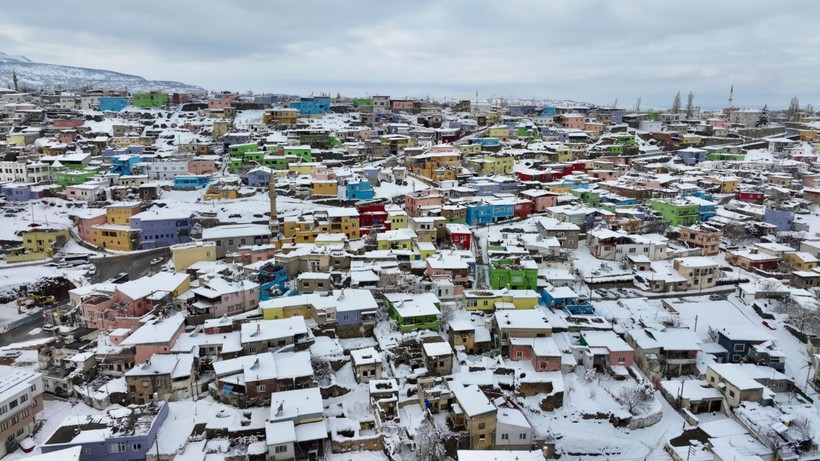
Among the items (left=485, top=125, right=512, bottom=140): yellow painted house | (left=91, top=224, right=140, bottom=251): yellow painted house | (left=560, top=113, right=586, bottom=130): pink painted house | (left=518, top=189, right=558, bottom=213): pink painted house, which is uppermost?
(left=560, top=113, right=586, bottom=130): pink painted house

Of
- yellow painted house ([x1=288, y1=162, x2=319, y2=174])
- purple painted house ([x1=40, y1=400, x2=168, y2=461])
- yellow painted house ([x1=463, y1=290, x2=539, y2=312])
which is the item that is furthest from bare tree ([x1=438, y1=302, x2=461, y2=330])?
yellow painted house ([x1=288, y1=162, x2=319, y2=174])

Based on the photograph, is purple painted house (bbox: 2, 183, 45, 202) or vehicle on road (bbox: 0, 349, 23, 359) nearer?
vehicle on road (bbox: 0, 349, 23, 359)

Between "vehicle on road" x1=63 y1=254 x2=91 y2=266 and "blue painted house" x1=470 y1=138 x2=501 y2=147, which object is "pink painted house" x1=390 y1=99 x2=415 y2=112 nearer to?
"blue painted house" x1=470 y1=138 x2=501 y2=147

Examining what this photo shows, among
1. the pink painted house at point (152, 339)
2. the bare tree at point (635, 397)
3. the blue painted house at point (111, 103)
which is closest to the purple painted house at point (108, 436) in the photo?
the pink painted house at point (152, 339)

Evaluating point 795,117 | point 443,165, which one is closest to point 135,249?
point 443,165

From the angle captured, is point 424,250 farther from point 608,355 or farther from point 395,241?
point 608,355
